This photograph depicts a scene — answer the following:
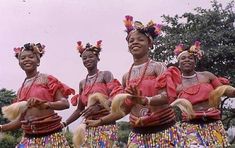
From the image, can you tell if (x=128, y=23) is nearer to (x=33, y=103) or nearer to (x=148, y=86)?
(x=148, y=86)

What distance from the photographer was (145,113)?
4.77 meters

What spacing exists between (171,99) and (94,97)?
1087mm

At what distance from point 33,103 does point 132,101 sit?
119 cm

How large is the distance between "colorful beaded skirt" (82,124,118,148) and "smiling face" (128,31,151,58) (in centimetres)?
209

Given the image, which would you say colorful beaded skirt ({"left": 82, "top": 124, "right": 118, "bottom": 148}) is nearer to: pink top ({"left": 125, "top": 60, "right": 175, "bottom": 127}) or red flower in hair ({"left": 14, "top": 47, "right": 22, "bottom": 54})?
red flower in hair ({"left": 14, "top": 47, "right": 22, "bottom": 54})

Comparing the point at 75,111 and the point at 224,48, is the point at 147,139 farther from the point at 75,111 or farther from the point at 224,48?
the point at 224,48

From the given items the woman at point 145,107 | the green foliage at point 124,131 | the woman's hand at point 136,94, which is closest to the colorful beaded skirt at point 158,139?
the woman at point 145,107

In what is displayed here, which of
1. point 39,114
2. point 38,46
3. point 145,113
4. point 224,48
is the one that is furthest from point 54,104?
point 224,48

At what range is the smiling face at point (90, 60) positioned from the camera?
690 cm

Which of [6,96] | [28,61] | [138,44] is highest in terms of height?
[6,96]

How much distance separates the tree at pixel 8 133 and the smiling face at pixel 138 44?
7379mm

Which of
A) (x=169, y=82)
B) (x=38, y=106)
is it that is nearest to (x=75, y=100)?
(x=38, y=106)

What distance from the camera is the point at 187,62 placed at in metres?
6.67

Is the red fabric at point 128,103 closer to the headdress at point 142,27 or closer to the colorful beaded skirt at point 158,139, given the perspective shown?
the colorful beaded skirt at point 158,139
